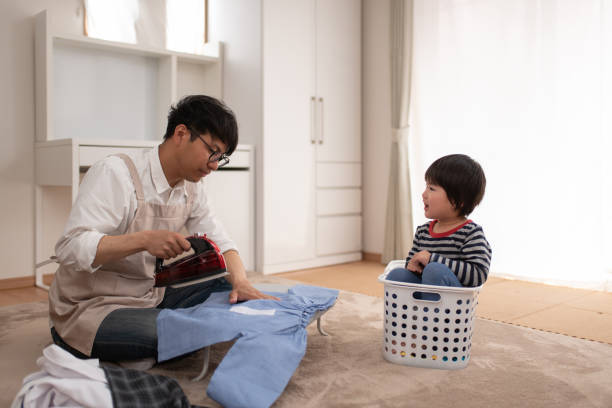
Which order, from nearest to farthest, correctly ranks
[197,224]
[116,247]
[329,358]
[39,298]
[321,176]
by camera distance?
[116,247], [329,358], [197,224], [39,298], [321,176]

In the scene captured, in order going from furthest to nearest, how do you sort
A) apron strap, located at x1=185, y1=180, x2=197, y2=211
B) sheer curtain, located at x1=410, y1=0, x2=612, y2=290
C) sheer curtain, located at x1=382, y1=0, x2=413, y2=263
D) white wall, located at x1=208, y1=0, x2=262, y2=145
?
sheer curtain, located at x1=382, y1=0, x2=413, y2=263, white wall, located at x1=208, y1=0, x2=262, y2=145, sheer curtain, located at x1=410, y1=0, x2=612, y2=290, apron strap, located at x1=185, y1=180, x2=197, y2=211

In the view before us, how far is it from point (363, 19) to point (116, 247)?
122 inches

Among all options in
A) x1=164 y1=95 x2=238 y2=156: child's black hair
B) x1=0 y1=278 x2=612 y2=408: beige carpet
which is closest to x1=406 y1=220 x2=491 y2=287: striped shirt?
x1=0 y1=278 x2=612 y2=408: beige carpet

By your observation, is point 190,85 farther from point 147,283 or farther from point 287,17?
point 147,283

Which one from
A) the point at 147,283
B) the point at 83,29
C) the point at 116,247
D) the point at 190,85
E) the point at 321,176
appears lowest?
the point at 147,283

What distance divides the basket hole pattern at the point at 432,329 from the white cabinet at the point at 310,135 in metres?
1.81

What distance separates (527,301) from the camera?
2.65 m

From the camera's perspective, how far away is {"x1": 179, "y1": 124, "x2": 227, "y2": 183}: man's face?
5.35 ft

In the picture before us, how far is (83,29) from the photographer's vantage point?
10.5 feet

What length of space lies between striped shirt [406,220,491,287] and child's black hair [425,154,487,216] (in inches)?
3.0

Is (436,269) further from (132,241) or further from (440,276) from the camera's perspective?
(132,241)

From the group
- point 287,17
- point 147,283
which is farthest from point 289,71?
point 147,283

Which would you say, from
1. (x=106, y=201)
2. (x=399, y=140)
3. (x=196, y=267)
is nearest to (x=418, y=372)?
(x=196, y=267)

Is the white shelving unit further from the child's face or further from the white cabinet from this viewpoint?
the child's face
